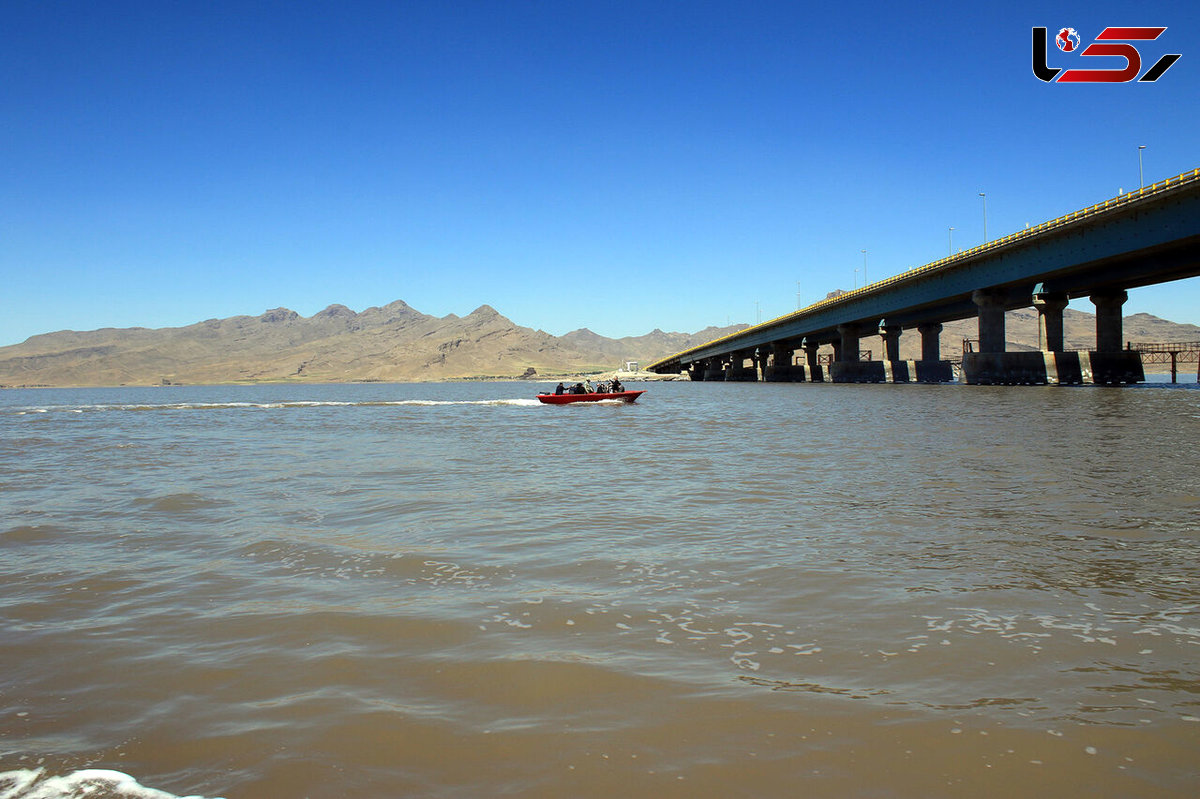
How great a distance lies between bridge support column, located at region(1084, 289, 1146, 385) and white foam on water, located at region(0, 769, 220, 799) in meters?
72.3

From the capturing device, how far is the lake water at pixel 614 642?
4.14m

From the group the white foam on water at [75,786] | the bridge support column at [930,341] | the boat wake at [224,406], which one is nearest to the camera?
the white foam on water at [75,786]

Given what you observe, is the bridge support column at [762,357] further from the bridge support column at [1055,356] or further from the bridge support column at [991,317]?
the bridge support column at [1055,356]

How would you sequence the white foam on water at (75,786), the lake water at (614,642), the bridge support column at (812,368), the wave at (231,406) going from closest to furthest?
the white foam on water at (75,786), the lake water at (614,642), the wave at (231,406), the bridge support column at (812,368)

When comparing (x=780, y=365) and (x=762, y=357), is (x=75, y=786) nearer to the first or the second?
(x=780, y=365)

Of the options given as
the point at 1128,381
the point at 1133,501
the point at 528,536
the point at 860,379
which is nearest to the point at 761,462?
the point at 1133,501

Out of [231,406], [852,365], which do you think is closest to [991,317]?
[852,365]

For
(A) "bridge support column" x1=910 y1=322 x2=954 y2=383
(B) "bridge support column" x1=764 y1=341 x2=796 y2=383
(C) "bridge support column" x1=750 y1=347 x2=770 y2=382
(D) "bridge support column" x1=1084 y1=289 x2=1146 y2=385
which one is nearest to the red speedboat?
(D) "bridge support column" x1=1084 y1=289 x2=1146 y2=385

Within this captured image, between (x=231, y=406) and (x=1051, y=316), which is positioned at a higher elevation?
(x=1051, y=316)

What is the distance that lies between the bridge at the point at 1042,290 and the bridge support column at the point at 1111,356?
87mm

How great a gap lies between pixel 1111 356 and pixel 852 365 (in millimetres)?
39070

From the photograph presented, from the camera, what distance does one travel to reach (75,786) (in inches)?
157

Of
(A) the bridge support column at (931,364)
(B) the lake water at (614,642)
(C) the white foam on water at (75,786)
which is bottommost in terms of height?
(B) the lake water at (614,642)

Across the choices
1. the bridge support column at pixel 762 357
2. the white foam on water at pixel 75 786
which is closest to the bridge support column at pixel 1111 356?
the bridge support column at pixel 762 357
